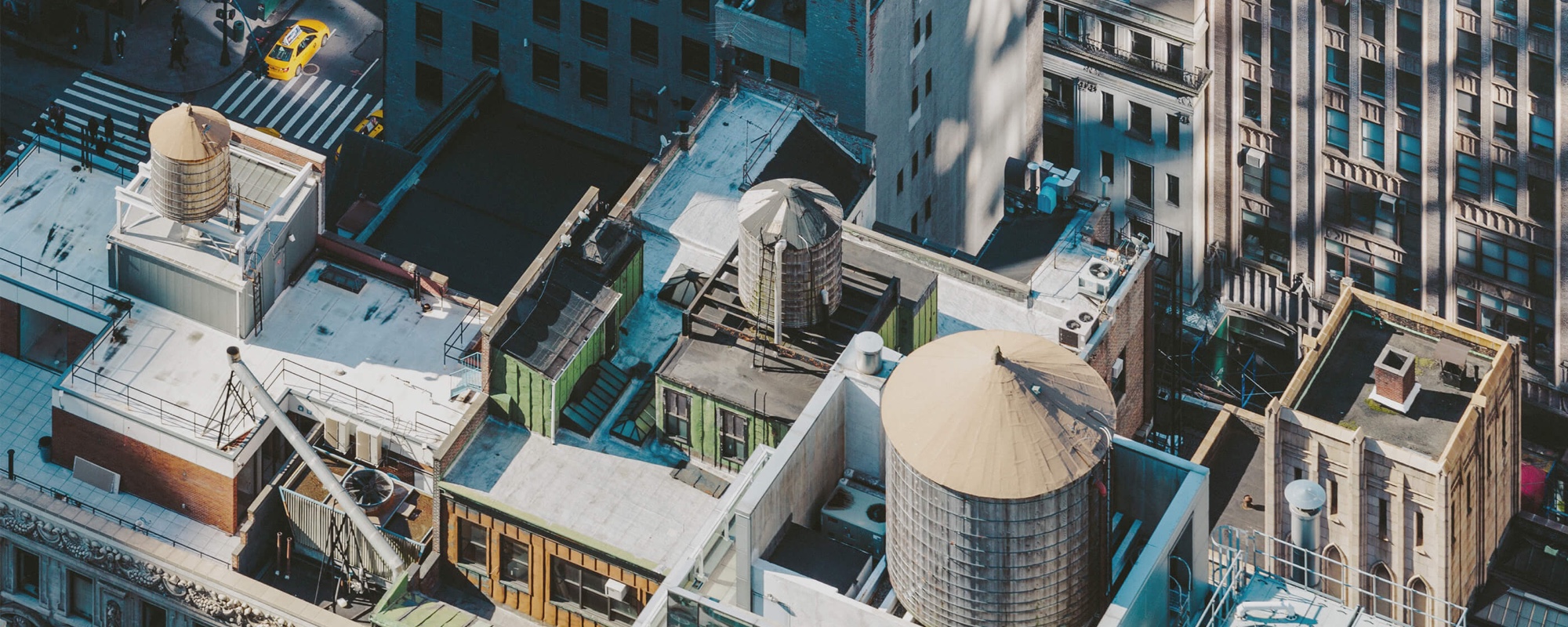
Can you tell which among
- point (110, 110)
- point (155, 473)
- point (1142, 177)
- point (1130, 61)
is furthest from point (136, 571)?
point (1142, 177)

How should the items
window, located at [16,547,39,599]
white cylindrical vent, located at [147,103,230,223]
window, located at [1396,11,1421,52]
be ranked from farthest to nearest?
window, located at [1396,11,1421,52]
window, located at [16,547,39,599]
white cylindrical vent, located at [147,103,230,223]

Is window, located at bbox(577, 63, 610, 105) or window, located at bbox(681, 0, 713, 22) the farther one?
window, located at bbox(577, 63, 610, 105)

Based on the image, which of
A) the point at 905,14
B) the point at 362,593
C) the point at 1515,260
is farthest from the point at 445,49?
the point at 1515,260

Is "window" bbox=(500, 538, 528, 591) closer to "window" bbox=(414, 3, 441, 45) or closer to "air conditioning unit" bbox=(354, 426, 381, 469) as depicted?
"air conditioning unit" bbox=(354, 426, 381, 469)

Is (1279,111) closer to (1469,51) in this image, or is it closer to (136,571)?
(1469,51)

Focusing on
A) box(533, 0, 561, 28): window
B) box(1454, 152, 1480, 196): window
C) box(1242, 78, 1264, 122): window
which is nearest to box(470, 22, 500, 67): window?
box(533, 0, 561, 28): window

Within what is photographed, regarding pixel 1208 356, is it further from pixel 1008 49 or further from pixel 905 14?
pixel 905 14

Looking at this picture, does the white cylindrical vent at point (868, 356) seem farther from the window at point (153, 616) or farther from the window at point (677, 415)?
the window at point (153, 616)
